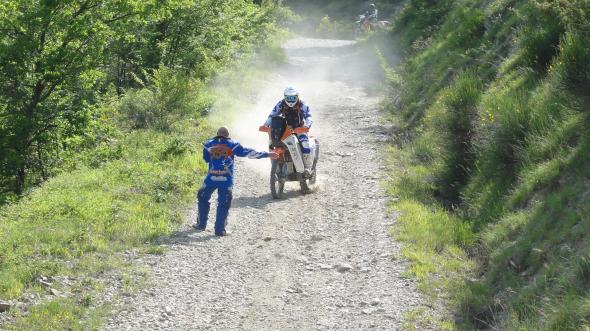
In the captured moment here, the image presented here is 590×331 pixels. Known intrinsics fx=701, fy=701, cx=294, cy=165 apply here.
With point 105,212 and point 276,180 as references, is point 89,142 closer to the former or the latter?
point 276,180

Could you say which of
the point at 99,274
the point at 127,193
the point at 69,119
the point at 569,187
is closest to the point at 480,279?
the point at 569,187

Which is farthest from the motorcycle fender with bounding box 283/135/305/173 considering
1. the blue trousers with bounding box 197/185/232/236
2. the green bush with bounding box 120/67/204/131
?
the green bush with bounding box 120/67/204/131

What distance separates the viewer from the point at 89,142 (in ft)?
58.3

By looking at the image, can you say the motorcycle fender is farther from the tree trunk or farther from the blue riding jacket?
the tree trunk

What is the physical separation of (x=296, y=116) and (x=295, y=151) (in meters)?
1.10

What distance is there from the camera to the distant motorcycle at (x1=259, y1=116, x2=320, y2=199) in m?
14.1

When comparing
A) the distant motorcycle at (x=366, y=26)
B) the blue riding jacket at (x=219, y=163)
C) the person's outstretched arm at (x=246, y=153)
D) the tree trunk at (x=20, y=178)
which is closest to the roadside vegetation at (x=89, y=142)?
the tree trunk at (x=20, y=178)

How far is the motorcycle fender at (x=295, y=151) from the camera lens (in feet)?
46.3

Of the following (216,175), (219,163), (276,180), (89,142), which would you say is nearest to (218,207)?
(216,175)

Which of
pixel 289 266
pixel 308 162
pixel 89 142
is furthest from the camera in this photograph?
pixel 89 142

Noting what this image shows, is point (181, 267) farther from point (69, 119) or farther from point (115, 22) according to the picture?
point (115, 22)

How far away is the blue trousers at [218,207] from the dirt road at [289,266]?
0.26m

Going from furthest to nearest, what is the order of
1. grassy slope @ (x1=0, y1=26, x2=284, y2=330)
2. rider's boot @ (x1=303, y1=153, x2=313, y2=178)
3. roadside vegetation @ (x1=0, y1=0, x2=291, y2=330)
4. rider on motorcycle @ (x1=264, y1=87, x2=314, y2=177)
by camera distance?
rider on motorcycle @ (x1=264, y1=87, x2=314, y2=177)
rider's boot @ (x1=303, y1=153, x2=313, y2=178)
roadside vegetation @ (x1=0, y1=0, x2=291, y2=330)
grassy slope @ (x1=0, y1=26, x2=284, y2=330)

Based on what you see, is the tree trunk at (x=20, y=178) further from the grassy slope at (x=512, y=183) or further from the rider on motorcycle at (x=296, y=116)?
the grassy slope at (x=512, y=183)
